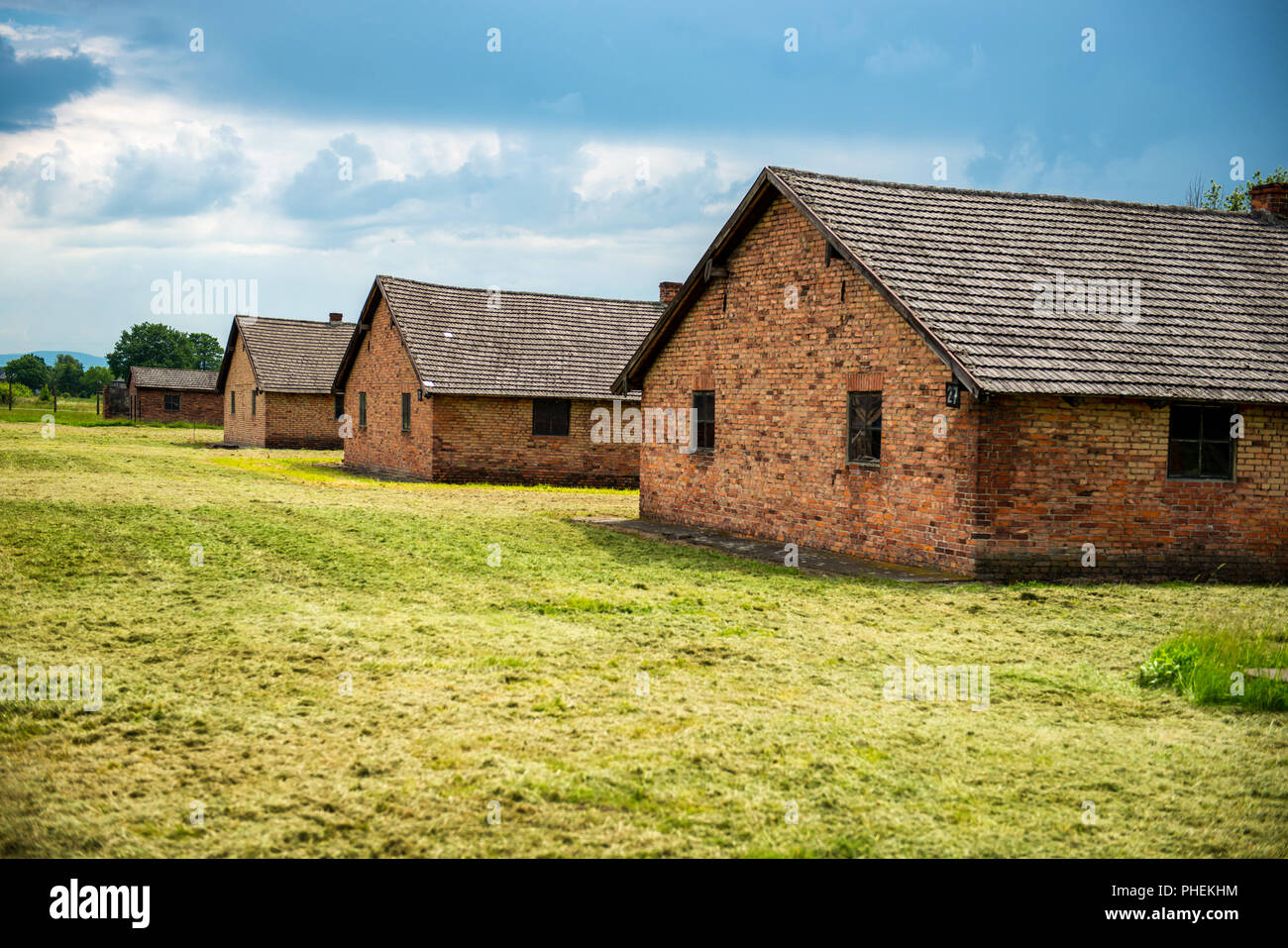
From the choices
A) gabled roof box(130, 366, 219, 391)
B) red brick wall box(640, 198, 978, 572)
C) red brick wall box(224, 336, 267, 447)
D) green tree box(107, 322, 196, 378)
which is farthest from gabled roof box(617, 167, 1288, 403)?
green tree box(107, 322, 196, 378)

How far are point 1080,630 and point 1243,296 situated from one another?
354 inches

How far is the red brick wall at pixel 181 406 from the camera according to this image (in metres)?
72.1

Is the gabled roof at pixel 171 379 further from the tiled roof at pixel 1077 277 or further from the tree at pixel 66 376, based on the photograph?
the tree at pixel 66 376

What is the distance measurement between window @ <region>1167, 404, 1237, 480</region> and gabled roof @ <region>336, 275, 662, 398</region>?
1855 centimetres

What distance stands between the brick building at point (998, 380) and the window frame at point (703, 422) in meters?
0.09

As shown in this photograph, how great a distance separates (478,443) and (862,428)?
1687 centimetres

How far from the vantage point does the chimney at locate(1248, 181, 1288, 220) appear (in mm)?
20047

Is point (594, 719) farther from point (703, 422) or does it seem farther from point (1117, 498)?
point (703, 422)

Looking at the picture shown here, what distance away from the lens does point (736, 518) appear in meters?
18.1

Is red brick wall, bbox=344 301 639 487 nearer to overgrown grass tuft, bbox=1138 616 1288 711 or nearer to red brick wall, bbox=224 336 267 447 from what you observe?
red brick wall, bbox=224 336 267 447

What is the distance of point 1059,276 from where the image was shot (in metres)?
15.9

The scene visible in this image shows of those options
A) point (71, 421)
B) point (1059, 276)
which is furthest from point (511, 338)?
point (71, 421)

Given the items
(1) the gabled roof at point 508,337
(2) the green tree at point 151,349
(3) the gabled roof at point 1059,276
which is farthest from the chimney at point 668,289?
(2) the green tree at point 151,349
